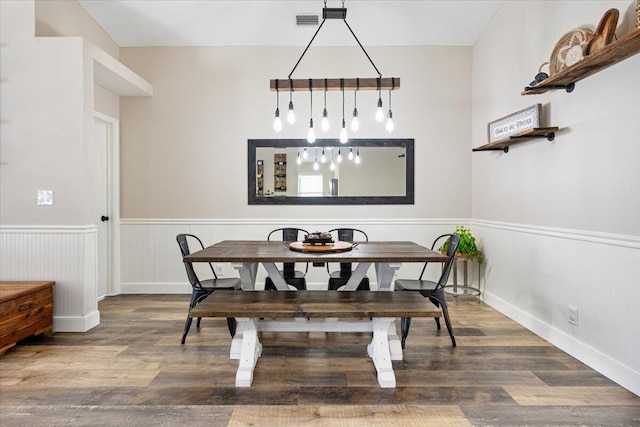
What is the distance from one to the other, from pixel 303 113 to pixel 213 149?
46.3 inches

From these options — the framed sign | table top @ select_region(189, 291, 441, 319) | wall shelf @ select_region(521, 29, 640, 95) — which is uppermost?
wall shelf @ select_region(521, 29, 640, 95)

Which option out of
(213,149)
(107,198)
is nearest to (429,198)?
(213,149)

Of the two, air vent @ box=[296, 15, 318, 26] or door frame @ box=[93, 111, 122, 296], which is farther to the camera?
door frame @ box=[93, 111, 122, 296]

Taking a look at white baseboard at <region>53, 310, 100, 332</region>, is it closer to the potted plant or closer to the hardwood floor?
the hardwood floor

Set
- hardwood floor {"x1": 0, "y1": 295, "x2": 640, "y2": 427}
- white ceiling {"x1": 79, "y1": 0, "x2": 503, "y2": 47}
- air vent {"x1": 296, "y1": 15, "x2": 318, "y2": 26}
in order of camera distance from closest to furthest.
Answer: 1. hardwood floor {"x1": 0, "y1": 295, "x2": 640, "y2": 427}
2. white ceiling {"x1": 79, "y1": 0, "x2": 503, "y2": 47}
3. air vent {"x1": 296, "y1": 15, "x2": 318, "y2": 26}

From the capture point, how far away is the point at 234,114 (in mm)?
4465

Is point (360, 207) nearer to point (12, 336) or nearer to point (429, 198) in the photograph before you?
point (429, 198)

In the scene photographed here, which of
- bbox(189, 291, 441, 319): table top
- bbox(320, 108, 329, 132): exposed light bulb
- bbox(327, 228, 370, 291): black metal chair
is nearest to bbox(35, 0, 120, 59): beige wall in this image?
bbox(320, 108, 329, 132): exposed light bulb

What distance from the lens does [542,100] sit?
303 cm

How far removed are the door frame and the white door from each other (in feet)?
0.05

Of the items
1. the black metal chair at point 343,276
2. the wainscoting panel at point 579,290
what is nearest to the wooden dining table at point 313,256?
the black metal chair at point 343,276

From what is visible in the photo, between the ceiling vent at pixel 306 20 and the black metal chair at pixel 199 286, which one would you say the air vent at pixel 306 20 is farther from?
the black metal chair at pixel 199 286

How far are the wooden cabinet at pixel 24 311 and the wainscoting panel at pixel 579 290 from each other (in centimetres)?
401

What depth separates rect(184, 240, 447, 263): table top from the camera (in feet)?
8.50
